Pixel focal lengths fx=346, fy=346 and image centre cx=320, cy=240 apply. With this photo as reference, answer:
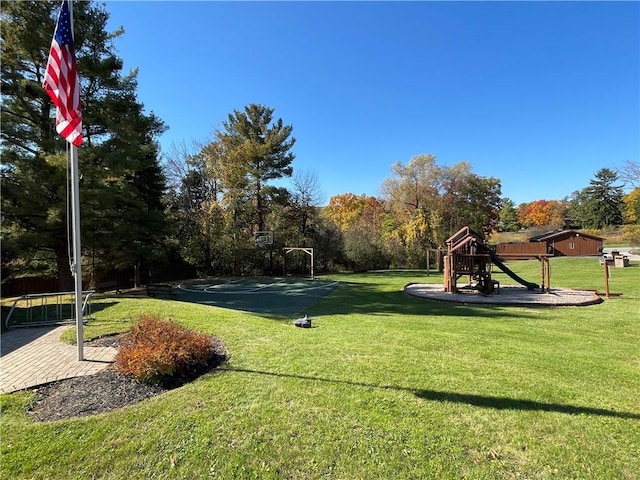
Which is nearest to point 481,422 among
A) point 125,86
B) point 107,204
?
point 107,204

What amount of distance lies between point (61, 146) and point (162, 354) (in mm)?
12282

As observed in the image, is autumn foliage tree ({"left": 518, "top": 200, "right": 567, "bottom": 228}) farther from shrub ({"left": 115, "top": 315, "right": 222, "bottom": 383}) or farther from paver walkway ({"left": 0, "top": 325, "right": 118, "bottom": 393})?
paver walkway ({"left": 0, "top": 325, "right": 118, "bottom": 393})

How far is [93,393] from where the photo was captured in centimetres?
394

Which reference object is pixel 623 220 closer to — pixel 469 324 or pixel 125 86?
pixel 469 324

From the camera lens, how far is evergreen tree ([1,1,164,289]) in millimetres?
12203

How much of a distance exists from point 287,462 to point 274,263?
89.4ft

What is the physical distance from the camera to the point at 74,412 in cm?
352

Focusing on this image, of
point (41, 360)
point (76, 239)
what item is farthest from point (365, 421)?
point (41, 360)

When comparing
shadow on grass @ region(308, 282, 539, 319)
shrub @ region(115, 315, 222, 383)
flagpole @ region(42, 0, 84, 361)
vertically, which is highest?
flagpole @ region(42, 0, 84, 361)

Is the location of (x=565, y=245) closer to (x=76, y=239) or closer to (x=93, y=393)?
Answer: (x=76, y=239)

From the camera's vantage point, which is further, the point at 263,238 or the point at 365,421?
the point at 263,238

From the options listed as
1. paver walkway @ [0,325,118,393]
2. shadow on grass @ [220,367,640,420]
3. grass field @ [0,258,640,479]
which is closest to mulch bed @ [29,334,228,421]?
grass field @ [0,258,640,479]

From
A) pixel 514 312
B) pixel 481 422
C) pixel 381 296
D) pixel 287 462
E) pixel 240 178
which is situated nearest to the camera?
pixel 287 462

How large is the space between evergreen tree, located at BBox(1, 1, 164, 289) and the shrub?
968 centimetres
